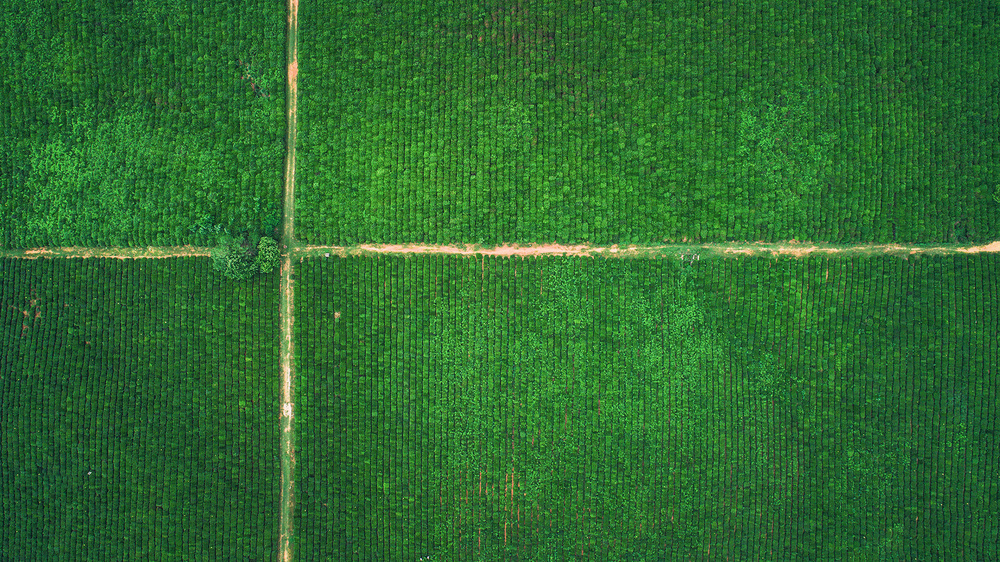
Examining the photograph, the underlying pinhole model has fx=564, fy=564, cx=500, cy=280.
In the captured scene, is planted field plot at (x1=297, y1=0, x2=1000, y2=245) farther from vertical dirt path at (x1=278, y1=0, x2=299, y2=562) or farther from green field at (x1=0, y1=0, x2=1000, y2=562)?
vertical dirt path at (x1=278, y1=0, x2=299, y2=562)

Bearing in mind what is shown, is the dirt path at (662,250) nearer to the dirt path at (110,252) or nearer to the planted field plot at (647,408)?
the planted field plot at (647,408)

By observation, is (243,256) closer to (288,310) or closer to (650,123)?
(288,310)

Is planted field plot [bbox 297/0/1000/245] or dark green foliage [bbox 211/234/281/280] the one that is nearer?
dark green foliage [bbox 211/234/281/280]

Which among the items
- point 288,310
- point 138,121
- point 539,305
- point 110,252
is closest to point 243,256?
point 288,310

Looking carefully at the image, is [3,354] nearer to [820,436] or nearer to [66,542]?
[66,542]

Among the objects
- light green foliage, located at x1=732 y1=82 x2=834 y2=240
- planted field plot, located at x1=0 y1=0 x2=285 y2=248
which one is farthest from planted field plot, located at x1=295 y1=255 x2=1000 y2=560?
planted field plot, located at x1=0 y1=0 x2=285 y2=248

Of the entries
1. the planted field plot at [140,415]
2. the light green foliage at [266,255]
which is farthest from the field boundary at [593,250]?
the light green foliage at [266,255]
